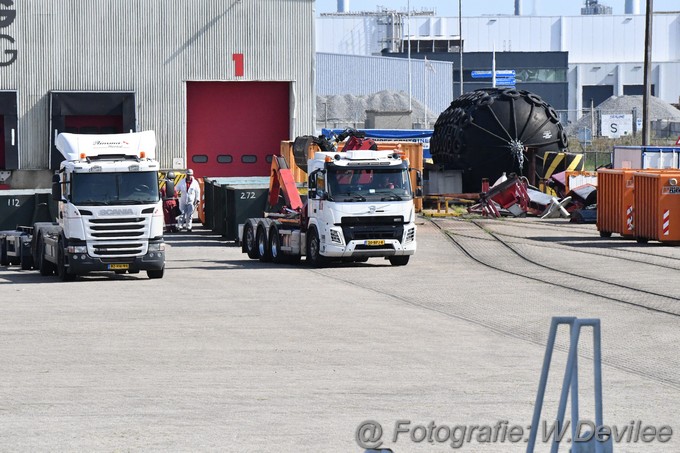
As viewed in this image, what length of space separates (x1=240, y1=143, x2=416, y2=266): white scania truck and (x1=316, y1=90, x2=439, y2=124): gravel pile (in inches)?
3383

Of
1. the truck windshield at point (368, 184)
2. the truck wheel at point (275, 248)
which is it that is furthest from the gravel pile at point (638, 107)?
the truck windshield at point (368, 184)

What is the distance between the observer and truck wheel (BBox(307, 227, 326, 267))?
27.9 m

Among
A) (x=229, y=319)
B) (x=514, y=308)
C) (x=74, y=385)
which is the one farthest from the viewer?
(x=514, y=308)

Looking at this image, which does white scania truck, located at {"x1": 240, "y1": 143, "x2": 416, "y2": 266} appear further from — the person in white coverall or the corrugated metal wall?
the corrugated metal wall

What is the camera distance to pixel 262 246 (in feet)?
99.2

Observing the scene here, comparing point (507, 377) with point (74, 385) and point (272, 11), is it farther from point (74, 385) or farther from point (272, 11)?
point (272, 11)

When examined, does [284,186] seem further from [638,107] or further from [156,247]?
[638,107]

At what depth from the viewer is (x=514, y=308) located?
20.5 metres

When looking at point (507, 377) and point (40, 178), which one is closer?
point (507, 377)

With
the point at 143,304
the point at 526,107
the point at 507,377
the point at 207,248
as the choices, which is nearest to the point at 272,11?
the point at 526,107

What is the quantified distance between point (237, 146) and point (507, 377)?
3398cm

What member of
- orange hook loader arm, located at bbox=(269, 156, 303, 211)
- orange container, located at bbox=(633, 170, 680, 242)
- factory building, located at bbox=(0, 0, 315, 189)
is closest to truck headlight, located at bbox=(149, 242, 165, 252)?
orange hook loader arm, located at bbox=(269, 156, 303, 211)

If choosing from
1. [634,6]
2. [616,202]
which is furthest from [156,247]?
[634,6]

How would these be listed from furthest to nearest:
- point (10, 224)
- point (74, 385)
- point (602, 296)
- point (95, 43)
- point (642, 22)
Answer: point (642, 22) → point (95, 43) → point (10, 224) → point (602, 296) → point (74, 385)
